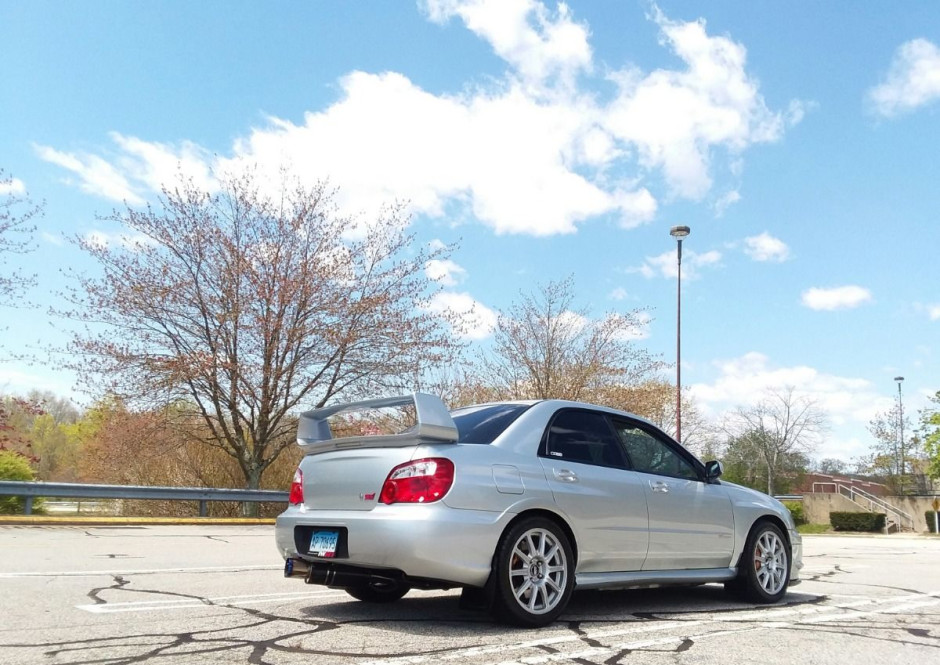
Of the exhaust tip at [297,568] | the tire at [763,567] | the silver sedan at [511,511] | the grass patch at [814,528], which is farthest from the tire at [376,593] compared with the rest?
the grass patch at [814,528]

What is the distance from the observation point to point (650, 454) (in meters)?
6.03

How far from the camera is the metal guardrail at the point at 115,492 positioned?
1401 cm

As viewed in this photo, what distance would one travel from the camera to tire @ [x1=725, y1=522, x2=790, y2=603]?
629 cm

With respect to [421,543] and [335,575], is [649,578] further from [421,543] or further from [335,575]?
[335,575]

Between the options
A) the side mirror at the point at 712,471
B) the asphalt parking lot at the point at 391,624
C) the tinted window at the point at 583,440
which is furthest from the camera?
the side mirror at the point at 712,471

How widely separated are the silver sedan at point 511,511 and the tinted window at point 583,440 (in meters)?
0.01

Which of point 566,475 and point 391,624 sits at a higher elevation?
point 566,475

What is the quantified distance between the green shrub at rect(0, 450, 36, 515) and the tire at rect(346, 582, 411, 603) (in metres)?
14.3

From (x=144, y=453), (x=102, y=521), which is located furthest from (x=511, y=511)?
(x=144, y=453)

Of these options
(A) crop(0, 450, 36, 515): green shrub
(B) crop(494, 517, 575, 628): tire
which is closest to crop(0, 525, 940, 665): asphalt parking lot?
(B) crop(494, 517, 575, 628): tire

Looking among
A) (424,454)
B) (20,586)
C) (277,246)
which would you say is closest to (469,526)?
(424,454)

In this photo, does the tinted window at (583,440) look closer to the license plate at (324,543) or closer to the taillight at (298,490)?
the license plate at (324,543)

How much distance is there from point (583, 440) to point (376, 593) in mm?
1917

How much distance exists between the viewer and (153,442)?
2200 centimetres
